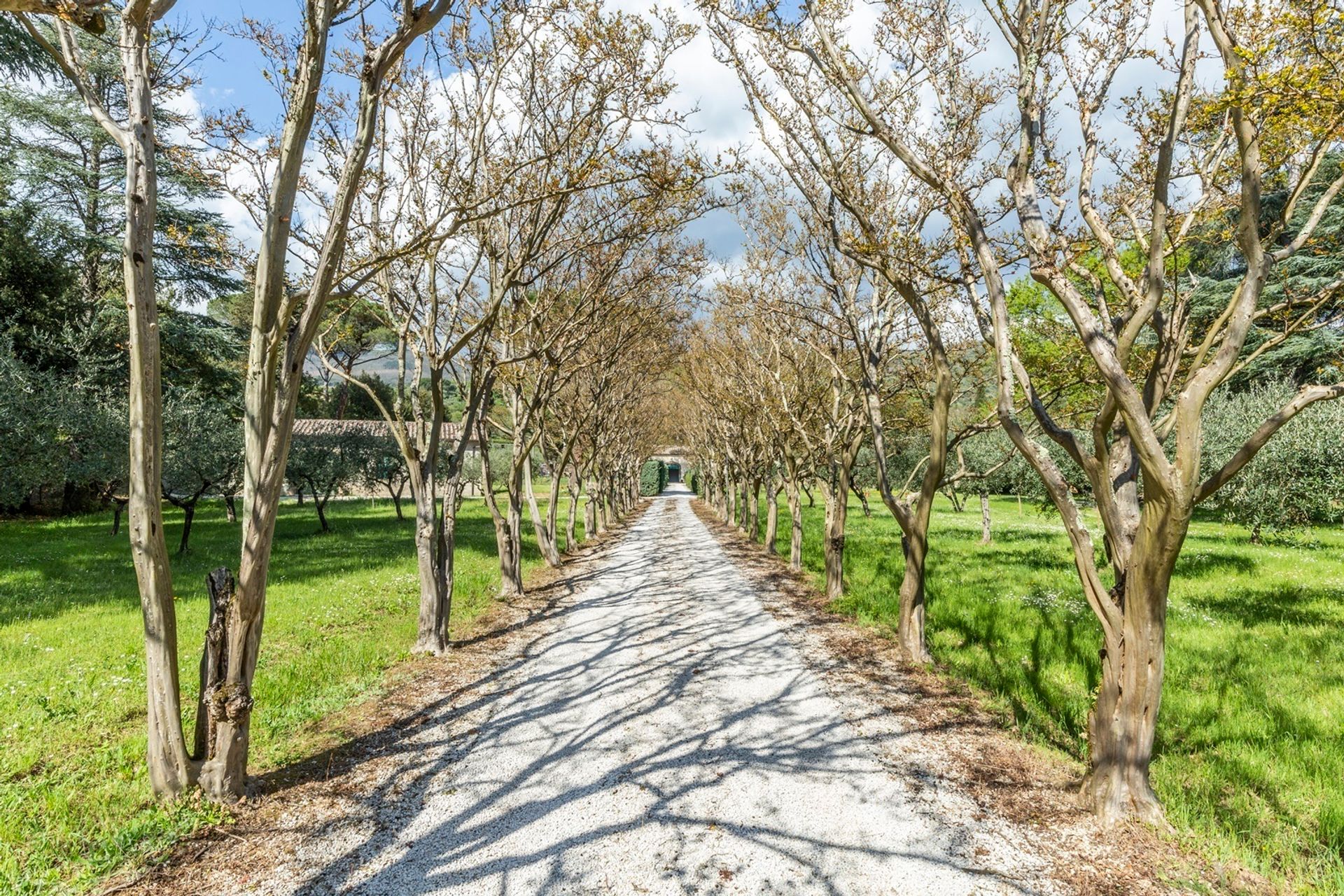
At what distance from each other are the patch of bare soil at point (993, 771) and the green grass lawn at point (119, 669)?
4872mm

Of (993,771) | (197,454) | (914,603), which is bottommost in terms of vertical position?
(993,771)

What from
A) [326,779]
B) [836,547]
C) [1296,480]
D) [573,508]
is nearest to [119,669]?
[326,779]

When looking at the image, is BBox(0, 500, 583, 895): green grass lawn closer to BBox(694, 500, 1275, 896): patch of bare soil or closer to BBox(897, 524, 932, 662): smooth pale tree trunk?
BBox(694, 500, 1275, 896): patch of bare soil

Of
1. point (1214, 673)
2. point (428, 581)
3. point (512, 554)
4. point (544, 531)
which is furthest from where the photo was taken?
point (544, 531)

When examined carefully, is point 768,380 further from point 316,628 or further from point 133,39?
point 133,39

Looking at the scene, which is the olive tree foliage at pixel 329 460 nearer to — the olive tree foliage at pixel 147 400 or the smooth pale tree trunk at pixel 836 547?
the smooth pale tree trunk at pixel 836 547

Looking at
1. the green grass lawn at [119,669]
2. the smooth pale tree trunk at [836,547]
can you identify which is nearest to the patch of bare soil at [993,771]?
the smooth pale tree trunk at [836,547]

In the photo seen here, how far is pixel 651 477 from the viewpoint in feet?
189

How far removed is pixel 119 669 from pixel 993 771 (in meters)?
8.89

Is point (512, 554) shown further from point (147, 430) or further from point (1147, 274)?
point (1147, 274)

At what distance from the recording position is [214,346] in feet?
89.0

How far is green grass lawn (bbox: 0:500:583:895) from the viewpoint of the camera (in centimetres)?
367

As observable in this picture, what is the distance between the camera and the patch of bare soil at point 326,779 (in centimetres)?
338

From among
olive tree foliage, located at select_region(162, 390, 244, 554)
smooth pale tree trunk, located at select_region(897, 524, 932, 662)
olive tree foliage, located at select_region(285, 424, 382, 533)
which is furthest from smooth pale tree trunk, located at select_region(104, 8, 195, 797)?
olive tree foliage, located at select_region(285, 424, 382, 533)
